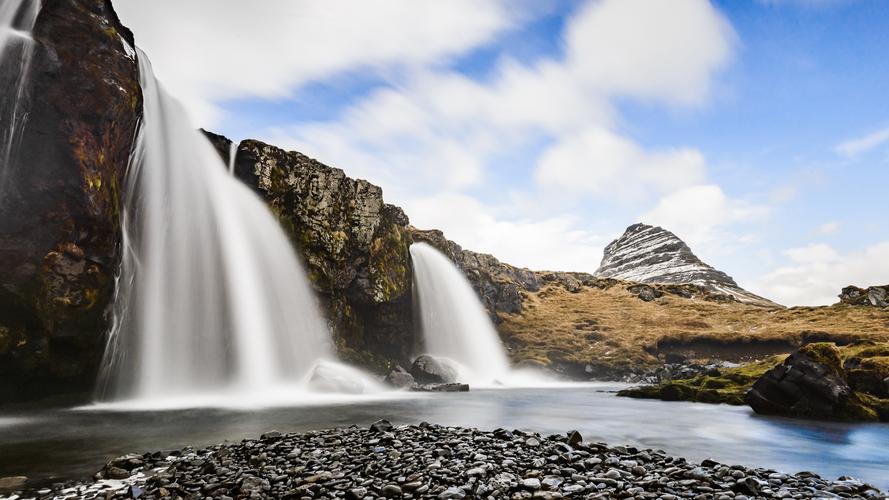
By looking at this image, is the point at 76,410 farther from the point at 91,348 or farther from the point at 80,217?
the point at 80,217

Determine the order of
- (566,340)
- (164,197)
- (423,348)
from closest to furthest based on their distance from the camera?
(164,197)
(423,348)
(566,340)

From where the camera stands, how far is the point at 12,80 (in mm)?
23797

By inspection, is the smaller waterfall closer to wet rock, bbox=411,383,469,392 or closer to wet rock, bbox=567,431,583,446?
wet rock, bbox=411,383,469,392

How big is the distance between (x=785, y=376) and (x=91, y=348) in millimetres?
37727

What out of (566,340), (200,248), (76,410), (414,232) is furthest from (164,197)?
(566,340)

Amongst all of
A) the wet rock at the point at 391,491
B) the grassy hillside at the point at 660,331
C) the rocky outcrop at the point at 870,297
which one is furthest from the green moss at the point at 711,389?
the rocky outcrop at the point at 870,297

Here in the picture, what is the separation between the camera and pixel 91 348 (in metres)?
26.5

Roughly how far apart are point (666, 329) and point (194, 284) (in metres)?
77.3

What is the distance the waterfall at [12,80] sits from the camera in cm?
2339

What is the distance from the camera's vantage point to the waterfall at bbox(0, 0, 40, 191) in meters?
23.4

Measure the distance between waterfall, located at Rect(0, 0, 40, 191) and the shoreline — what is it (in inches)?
808

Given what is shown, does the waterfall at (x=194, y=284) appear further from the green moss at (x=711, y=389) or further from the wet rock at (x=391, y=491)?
the green moss at (x=711, y=389)

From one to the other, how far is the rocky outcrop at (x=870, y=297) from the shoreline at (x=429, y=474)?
93.4m

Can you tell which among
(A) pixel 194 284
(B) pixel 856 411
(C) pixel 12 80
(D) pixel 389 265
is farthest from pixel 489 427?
(D) pixel 389 265
